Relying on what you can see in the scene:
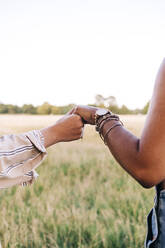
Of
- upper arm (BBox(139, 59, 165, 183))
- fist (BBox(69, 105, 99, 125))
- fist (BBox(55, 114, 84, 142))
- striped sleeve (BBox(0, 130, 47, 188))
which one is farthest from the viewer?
fist (BBox(69, 105, 99, 125))

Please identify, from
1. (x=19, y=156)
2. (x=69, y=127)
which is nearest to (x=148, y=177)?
(x=19, y=156)

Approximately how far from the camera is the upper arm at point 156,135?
1.11 meters

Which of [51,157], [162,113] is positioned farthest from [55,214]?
[51,157]

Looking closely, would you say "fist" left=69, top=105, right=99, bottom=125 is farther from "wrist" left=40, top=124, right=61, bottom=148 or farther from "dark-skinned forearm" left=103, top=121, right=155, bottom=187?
"dark-skinned forearm" left=103, top=121, right=155, bottom=187

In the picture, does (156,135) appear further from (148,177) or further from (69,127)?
(69,127)

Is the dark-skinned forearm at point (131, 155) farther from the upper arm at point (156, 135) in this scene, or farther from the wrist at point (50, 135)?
the wrist at point (50, 135)

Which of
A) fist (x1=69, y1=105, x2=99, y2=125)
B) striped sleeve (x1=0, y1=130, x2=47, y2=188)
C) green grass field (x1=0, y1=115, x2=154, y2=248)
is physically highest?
fist (x1=69, y1=105, x2=99, y2=125)

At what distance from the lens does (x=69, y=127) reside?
1.85m

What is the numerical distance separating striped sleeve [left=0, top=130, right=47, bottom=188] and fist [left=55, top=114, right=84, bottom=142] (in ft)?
0.80

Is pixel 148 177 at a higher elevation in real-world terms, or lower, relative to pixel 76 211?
higher

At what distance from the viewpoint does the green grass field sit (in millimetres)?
2768

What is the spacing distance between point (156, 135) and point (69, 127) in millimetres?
798

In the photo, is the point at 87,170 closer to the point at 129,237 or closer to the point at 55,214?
the point at 55,214

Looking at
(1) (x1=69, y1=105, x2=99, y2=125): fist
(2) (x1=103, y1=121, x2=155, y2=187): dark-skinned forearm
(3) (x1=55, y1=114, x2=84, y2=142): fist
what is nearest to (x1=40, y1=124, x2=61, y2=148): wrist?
(3) (x1=55, y1=114, x2=84, y2=142): fist
